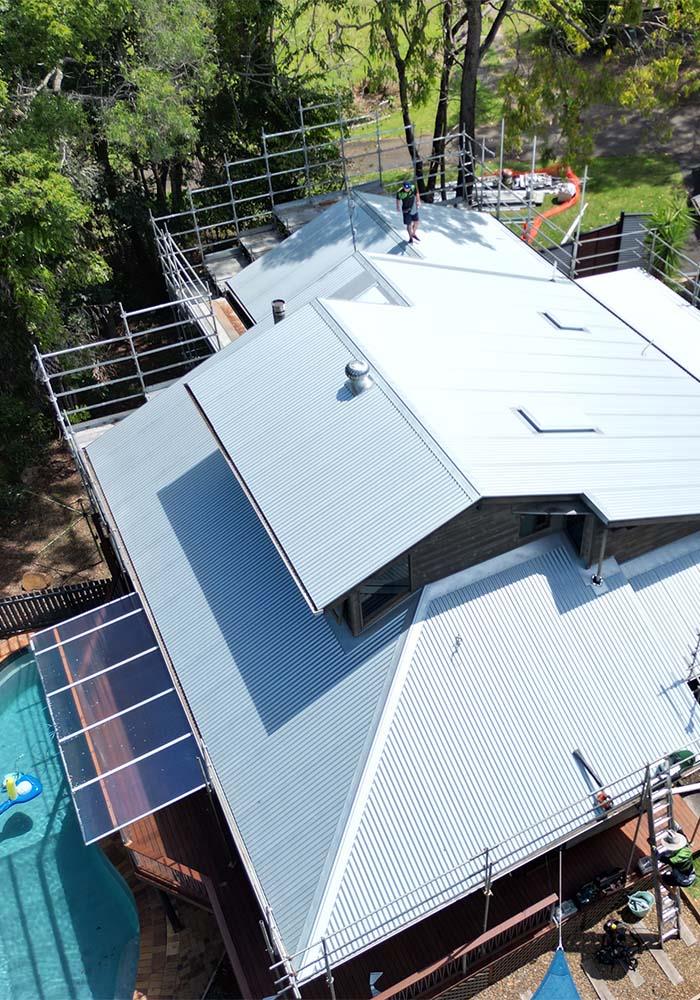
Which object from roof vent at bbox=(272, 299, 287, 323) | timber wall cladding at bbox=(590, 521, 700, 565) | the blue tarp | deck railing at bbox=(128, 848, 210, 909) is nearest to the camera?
the blue tarp

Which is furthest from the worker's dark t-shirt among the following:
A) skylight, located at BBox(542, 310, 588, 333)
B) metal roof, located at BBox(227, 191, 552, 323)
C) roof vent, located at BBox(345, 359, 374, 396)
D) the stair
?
the stair

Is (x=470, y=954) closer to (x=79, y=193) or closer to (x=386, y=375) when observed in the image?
(x=386, y=375)

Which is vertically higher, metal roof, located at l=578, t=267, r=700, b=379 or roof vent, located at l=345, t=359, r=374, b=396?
roof vent, located at l=345, t=359, r=374, b=396

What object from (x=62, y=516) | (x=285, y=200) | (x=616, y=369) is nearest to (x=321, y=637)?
(x=616, y=369)

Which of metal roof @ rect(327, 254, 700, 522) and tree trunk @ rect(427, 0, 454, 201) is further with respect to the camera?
tree trunk @ rect(427, 0, 454, 201)

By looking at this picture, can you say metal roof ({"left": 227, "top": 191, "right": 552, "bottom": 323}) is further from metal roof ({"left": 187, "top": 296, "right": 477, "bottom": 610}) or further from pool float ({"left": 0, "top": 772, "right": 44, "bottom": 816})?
pool float ({"left": 0, "top": 772, "right": 44, "bottom": 816})

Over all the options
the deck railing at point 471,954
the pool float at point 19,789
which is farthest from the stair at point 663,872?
the pool float at point 19,789

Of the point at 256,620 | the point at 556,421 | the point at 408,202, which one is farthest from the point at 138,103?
the point at 256,620

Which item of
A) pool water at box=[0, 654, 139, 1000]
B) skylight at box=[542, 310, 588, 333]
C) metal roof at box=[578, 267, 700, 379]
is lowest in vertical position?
pool water at box=[0, 654, 139, 1000]

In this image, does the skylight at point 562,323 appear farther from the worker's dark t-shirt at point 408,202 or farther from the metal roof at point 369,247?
the worker's dark t-shirt at point 408,202
